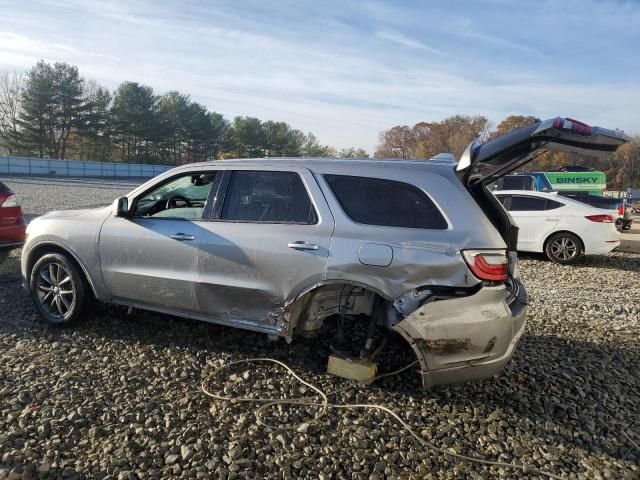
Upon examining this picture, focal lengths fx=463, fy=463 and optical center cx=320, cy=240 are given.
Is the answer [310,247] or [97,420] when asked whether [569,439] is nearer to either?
[310,247]

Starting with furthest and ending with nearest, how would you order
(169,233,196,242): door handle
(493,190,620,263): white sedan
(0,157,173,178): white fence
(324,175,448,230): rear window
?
(0,157,173,178): white fence
(493,190,620,263): white sedan
(169,233,196,242): door handle
(324,175,448,230): rear window

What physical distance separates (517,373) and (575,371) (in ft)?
1.81

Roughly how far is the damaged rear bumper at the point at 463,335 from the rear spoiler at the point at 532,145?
852mm

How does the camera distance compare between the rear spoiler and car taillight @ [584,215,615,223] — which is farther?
car taillight @ [584,215,615,223]

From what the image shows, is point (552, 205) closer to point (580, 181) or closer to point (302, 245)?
point (302, 245)

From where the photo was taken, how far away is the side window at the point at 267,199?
3.58m

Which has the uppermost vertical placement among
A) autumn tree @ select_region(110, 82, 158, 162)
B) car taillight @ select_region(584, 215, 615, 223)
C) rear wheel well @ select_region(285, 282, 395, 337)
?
autumn tree @ select_region(110, 82, 158, 162)

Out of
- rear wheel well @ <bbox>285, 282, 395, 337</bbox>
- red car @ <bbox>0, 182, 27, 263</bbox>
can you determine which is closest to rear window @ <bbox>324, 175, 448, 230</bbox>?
rear wheel well @ <bbox>285, 282, 395, 337</bbox>

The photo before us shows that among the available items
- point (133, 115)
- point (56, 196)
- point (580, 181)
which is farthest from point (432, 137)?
point (56, 196)

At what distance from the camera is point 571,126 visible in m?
2.89

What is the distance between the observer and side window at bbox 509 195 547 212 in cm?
980

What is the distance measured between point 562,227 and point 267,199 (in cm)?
775

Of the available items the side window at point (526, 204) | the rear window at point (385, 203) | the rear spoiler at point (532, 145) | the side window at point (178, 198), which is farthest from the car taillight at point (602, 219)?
the side window at point (178, 198)

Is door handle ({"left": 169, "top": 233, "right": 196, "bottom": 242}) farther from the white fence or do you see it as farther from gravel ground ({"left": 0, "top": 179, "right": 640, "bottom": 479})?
the white fence
